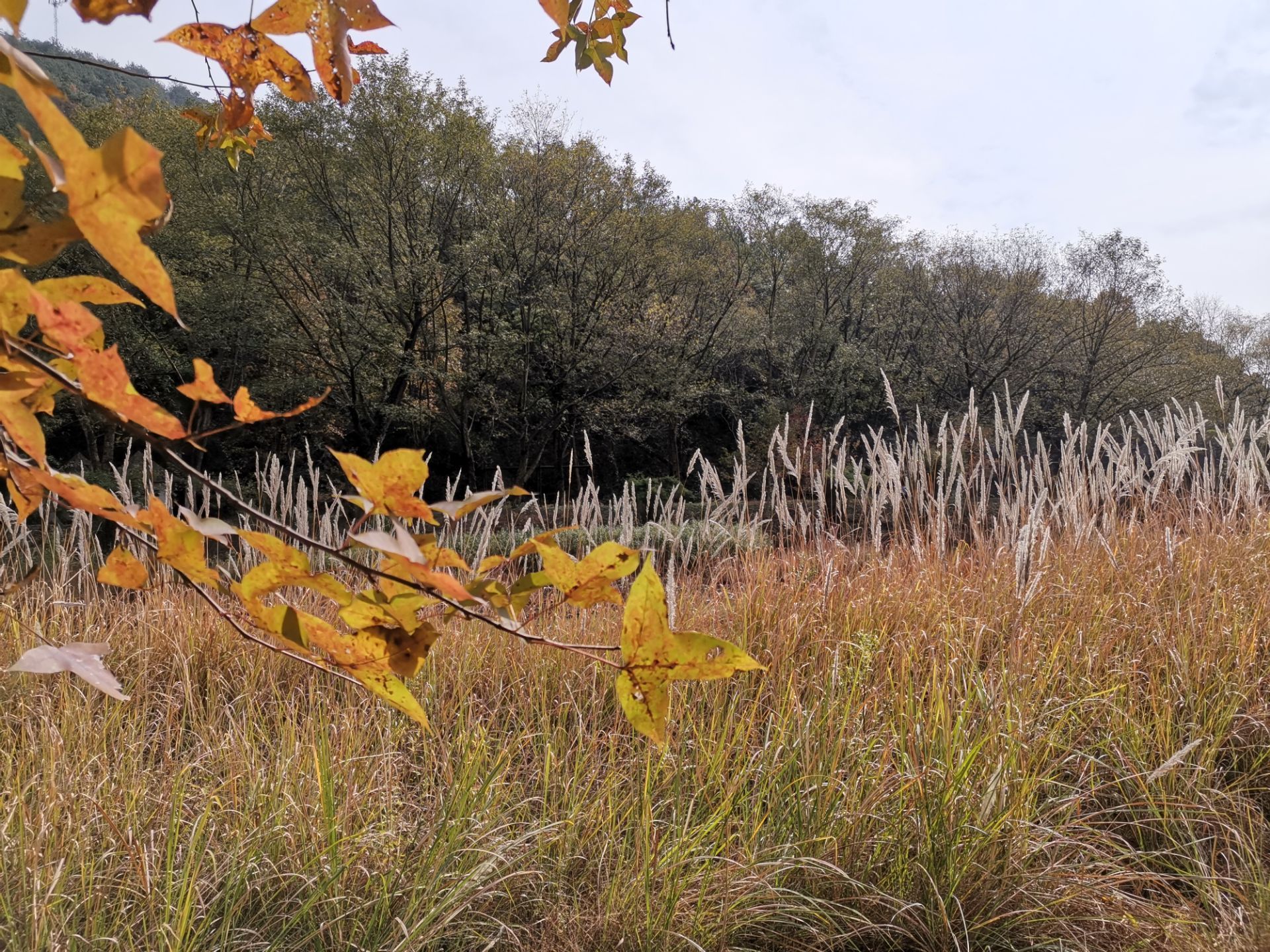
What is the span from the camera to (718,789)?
1896 mm

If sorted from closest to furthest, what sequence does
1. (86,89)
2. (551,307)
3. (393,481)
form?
(393,481)
(551,307)
(86,89)

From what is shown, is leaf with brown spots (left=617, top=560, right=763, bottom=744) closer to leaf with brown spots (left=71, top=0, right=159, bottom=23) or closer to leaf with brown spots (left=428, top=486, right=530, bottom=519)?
leaf with brown spots (left=428, top=486, right=530, bottom=519)

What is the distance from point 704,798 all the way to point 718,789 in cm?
4

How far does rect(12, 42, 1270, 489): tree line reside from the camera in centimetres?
1424

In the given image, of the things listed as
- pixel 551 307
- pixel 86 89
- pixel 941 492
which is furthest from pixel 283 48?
pixel 86 89

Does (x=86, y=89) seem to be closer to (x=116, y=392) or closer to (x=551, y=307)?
(x=551, y=307)

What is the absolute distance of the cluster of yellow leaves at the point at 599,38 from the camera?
907mm

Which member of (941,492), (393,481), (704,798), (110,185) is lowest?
(704,798)

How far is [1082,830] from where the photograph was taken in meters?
1.94

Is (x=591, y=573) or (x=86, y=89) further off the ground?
(x=86, y=89)

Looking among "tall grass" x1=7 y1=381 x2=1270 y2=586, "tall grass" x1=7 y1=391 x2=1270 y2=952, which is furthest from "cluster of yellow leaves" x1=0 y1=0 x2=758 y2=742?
"tall grass" x1=7 y1=381 x2=1270 y2=586

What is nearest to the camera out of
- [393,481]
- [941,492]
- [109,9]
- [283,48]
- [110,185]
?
[110,185]

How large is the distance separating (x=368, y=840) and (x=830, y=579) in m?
1.64

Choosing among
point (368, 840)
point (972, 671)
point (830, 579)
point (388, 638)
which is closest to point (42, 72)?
point (388, 638)
